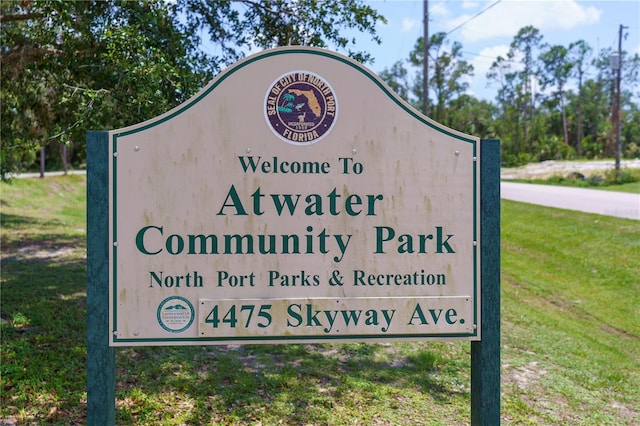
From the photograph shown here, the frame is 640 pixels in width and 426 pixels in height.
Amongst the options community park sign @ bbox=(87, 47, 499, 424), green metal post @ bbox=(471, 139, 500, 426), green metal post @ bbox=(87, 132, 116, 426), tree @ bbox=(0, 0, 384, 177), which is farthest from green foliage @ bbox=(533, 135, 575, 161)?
green metal post @ bbox=(87, 132, 116, 426)

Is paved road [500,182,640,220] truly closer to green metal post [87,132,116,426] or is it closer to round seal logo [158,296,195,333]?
round seal logo [158,296,195,333]

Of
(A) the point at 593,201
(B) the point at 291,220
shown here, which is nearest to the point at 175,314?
(B) the point at 291,220

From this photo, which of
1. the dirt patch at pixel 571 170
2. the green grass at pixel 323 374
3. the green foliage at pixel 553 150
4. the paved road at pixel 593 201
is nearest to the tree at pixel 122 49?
the green grass at pixel 323 374

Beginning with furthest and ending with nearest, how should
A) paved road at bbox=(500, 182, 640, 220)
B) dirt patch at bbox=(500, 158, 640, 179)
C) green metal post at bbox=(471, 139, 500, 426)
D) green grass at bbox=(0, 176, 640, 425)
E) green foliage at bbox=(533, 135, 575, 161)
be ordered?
green foliage at bbox=(533, 135, 575, 161)
dirt patch at bbox=(500, 158, 640, 179)
paved road at bbox=(500, 182, 640, 220)
green grass at bbox=(0, 176, 640, 425)
green metal post at bbox=(471, 139, 500, 426)

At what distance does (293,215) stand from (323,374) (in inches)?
98.5

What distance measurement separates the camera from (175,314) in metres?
2.92

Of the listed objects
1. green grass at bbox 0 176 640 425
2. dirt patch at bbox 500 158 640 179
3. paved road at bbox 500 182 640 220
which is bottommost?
green grass at bbox 0 176 640 425

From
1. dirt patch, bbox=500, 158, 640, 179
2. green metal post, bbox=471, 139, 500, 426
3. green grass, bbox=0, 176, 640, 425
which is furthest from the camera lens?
dirt patch, bbox=500, 158, 640, 179

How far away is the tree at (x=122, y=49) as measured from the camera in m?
5.06

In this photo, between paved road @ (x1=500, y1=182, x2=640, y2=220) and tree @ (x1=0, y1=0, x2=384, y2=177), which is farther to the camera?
paved road @ (x1=500, y1=182, x2=640, y2=220)

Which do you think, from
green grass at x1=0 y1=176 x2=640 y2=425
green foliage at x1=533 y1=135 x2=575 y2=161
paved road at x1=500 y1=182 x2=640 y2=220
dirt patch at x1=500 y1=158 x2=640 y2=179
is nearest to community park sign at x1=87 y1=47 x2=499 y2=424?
green grass at x1=0 y1=176 x2=640 y2=425

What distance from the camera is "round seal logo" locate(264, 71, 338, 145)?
2979 millimetres

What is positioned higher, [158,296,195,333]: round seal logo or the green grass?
[158,296,195,333]: round seal logo

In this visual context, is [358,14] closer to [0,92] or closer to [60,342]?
[60,342]
